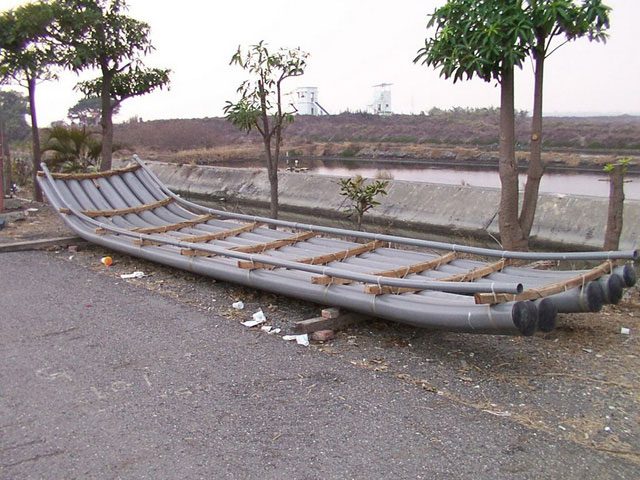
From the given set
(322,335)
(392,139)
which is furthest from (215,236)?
(392,139)

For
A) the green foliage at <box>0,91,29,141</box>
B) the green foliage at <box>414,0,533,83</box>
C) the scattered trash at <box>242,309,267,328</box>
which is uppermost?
the green foliage at <box>0,91,29,141</box>

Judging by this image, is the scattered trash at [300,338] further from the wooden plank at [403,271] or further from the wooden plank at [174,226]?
the wooden plank at [174,226]

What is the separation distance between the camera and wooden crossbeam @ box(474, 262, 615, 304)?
398 centimetres

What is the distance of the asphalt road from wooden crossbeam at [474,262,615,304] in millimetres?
696

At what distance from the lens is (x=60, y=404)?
3.84 m

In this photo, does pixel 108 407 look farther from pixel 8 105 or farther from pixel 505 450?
pixel 8 105

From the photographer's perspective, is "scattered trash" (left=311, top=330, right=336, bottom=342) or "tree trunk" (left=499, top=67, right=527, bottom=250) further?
"tree trunk" (left=499, top=67, right=527, bottom=250)

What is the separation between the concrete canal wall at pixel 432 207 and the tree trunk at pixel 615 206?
13.0 ft

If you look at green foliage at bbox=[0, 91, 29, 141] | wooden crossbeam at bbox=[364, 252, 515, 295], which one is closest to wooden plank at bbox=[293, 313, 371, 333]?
wooden crossbeam at bbox=[364, 252, 515, 295]

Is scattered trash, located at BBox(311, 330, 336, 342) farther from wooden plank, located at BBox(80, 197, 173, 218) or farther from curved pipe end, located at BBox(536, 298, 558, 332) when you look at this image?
wooden plank, located at BBox(80, 197, 173, 218)

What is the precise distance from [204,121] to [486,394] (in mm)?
53399

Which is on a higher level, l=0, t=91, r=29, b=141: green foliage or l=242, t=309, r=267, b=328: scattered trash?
l=0, t=91, r=29, b=141: green foliage

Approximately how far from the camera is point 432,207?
46.3ft

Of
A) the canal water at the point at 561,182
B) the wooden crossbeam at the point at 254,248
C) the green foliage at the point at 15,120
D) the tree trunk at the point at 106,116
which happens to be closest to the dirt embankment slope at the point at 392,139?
the canal water at the point at 561,182
